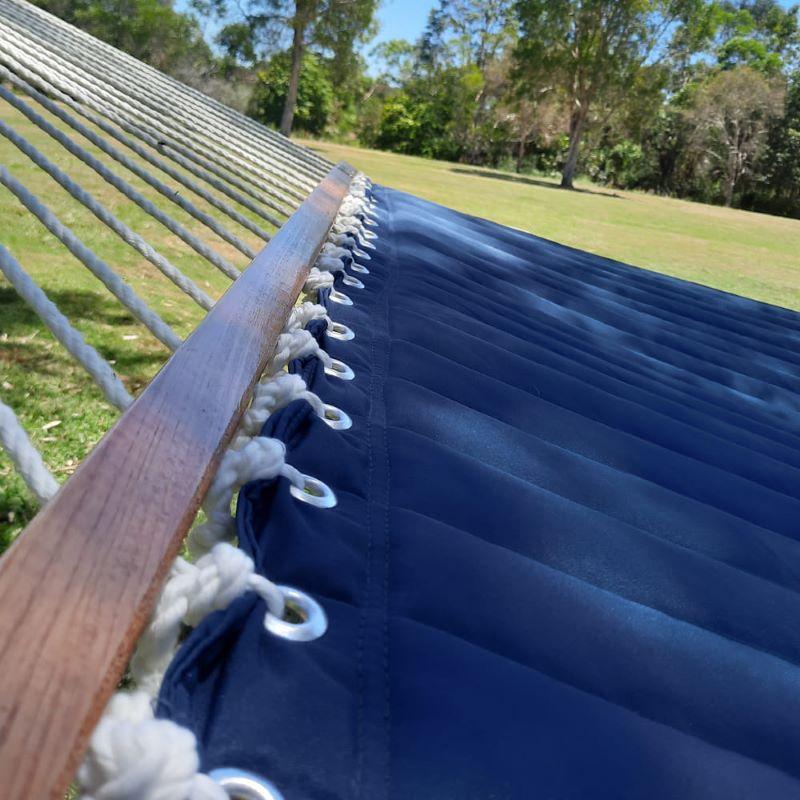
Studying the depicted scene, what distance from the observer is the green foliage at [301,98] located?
2259cm

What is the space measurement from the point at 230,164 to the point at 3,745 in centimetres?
245

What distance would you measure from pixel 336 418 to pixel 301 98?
24293 millimetres

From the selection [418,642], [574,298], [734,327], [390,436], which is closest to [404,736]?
[418,642]

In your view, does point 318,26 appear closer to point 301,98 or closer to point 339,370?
point 301,98

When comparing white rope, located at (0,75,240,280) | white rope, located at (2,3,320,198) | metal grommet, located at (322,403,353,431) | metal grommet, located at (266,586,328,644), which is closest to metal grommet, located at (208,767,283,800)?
metal grommet, located at (266,586,328,644)

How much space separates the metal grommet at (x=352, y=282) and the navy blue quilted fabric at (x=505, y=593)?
54 mm

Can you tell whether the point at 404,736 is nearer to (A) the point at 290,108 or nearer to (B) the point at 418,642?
(B) the point at 418,642

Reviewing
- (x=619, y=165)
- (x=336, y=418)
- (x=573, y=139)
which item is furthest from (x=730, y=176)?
(x=336, y=418)

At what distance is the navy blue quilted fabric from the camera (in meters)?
0.51

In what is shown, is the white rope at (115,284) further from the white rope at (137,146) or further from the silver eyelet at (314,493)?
the white rope at (137,146)

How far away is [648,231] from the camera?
12.3 meters

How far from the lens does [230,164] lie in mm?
2594

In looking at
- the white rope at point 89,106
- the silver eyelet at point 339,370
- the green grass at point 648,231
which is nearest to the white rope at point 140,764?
the silver eyelet at point 339,370

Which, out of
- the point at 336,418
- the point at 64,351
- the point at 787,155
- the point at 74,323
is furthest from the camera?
the point at 787,155
